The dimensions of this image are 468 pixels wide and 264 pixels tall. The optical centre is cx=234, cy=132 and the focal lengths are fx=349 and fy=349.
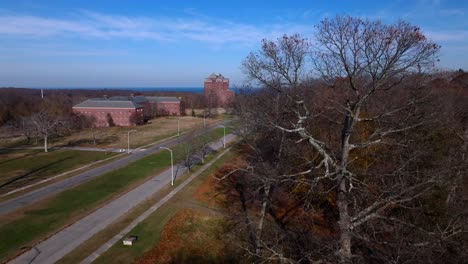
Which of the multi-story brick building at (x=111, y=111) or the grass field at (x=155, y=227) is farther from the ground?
the multi-story brick building at (x=111, y=111)

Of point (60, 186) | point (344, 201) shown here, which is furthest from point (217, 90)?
point (344, 201)

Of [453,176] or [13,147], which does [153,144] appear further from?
[453,176]

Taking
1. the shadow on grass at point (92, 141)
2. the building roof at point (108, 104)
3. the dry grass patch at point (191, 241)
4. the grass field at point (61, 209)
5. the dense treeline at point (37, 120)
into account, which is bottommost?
the shadow on grass at point (92, 141)

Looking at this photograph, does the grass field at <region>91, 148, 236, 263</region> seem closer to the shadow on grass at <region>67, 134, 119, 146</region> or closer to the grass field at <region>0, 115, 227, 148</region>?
the grass field at <region>0, 115, 227, 148</region>

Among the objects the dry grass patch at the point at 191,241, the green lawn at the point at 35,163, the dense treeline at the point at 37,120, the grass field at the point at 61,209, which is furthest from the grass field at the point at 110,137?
the dry grass patch at the point at 191,241


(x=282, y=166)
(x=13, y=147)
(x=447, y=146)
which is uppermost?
(x=447, y=146)

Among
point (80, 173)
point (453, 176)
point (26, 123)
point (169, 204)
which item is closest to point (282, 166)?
point (453, 176)

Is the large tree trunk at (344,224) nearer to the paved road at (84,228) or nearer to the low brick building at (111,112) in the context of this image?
the paved road at (84,228)

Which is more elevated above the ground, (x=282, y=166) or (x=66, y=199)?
(x=282, y=166)
